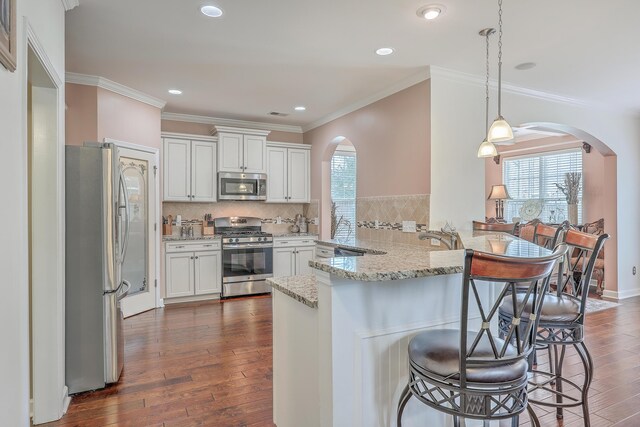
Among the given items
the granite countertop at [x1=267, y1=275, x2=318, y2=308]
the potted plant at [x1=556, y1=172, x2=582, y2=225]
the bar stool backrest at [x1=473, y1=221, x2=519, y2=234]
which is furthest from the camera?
the potted plant at [x1=556, y1=172, x2=582, y2=225]

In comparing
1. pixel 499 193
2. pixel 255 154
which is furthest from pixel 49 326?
pixel 499 193

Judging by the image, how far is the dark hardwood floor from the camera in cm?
234

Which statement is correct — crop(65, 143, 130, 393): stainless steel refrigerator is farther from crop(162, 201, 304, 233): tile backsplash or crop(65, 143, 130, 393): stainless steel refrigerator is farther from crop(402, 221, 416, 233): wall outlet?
crop(162, 201, 304, 233): tile backsplash

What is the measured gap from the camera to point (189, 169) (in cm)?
550

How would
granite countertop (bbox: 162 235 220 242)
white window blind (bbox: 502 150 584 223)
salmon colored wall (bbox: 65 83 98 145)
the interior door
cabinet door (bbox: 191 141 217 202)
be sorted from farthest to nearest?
white window blind (bbox: 502 150 584 223) → cabinet door (bbox: 191 141 217 202) → granite countertop (bbox: 162 235 220 242) → the interior door → salmon colored wall (bbox: 65 83 98 145)

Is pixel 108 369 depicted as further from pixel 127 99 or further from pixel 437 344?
pixel 127 99

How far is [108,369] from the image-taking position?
2.71 m

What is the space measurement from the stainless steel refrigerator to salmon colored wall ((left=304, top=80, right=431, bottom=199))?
2.88 m

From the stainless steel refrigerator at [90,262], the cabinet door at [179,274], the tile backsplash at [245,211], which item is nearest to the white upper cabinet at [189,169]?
the tile backsplash at [245,211]

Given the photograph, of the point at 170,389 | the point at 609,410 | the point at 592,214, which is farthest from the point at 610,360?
the point at 592,214

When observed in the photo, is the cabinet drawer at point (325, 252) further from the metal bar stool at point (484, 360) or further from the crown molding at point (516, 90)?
the metal bar stool at point (484, 360)

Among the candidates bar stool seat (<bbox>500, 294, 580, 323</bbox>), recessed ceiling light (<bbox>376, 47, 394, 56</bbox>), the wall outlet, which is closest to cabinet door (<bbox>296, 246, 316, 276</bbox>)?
the wall outlet

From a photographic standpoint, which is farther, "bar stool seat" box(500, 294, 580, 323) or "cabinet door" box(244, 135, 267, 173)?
"cabinet door" box(244, 135, 267, 173)

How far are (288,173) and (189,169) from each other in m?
1.60
